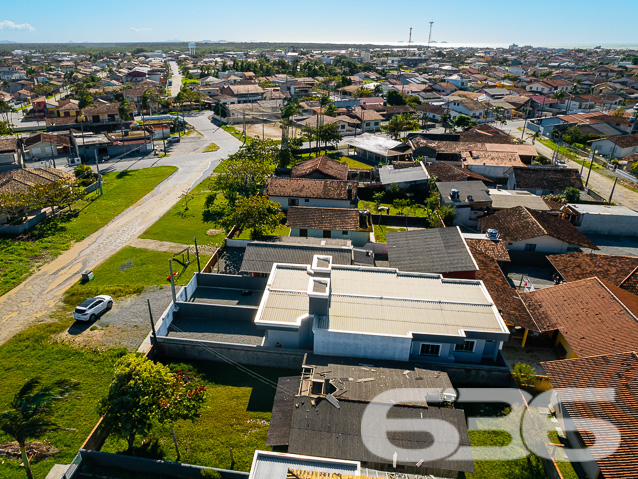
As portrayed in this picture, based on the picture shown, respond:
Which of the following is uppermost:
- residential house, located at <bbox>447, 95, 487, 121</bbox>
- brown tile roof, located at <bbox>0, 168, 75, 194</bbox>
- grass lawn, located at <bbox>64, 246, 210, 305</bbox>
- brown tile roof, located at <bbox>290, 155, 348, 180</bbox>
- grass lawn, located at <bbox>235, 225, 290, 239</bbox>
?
residential house, located at <bbox>447, 95, 487, 121</bbox>

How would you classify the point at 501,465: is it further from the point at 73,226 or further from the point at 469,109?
the point at 469,109

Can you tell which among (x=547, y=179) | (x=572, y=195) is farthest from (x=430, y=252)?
(x=547, y=179)

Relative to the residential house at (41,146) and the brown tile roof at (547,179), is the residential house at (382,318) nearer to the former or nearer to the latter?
the brown tile roof at (547,179)

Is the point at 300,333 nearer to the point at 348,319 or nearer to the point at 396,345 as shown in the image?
the point at 348,319

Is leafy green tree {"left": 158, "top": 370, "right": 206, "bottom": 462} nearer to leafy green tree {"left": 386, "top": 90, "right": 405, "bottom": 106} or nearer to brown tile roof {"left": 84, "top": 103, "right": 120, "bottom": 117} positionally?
brown tile roof {"left": 84, "top": 103, "right": 120, "bottom": 117}

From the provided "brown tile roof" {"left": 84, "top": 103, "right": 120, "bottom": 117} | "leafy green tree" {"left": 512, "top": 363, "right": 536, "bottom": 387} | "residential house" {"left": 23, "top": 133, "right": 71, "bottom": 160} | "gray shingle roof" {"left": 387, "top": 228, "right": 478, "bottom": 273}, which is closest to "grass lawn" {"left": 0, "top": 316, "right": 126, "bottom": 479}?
"gray shingle roof" {"left": 387, "top": 228, "right": 478, "bottom": 273}

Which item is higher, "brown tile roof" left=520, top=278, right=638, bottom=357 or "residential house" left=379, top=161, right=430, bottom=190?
"residential house" left=379, top=161, right=430, bottom=190

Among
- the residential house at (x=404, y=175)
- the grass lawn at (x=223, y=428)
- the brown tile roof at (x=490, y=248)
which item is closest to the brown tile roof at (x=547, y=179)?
the residential house at (x=404, y=175)
